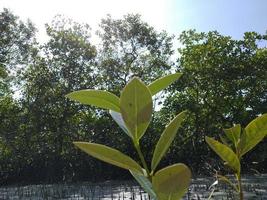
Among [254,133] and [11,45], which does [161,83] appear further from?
[11,45]

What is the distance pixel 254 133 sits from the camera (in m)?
0.66

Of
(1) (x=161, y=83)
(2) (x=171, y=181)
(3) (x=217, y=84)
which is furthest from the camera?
(3) (x=217, y=84)

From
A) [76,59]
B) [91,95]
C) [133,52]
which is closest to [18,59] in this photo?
[76,59]

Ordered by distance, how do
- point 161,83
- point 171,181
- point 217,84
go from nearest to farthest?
point 171,181 → point 161,83 → point 217,84

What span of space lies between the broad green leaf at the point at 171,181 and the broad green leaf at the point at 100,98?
0.12 meters

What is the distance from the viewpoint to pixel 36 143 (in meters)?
17.8

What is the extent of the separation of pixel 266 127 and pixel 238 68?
50.8 feet

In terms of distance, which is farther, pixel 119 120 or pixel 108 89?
pixel 108 89

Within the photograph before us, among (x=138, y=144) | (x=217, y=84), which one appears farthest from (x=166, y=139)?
(x=217, y=84)

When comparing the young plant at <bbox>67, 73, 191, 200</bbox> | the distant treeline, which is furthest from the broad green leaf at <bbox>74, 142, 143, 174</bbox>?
the distant treeline

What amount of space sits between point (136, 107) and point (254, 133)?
0.64 feet

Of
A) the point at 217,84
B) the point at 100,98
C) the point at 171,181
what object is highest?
the point at 217,84

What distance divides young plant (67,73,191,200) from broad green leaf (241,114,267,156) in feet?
0.42

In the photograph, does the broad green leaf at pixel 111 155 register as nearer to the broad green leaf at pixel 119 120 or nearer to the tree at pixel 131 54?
the broad green leaf at pixel 119 120
